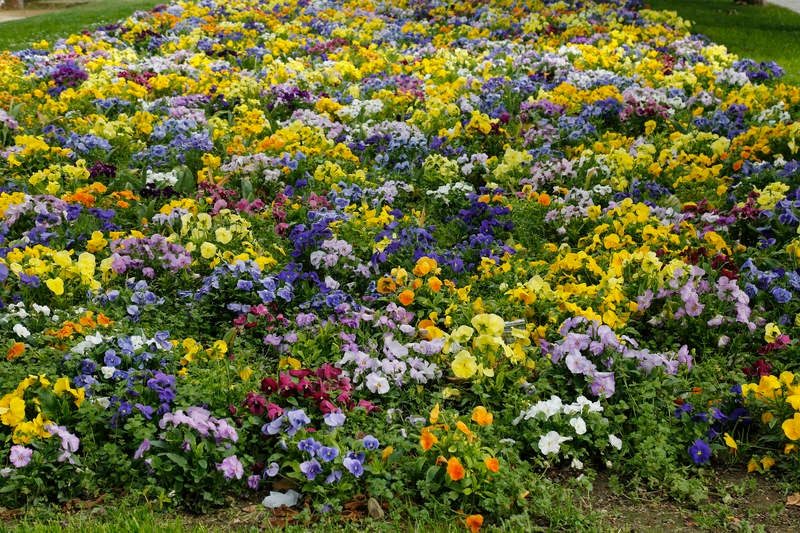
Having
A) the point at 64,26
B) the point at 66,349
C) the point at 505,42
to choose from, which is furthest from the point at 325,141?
the point at 64,26

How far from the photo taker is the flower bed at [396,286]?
11.8ft

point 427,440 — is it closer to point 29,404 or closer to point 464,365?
point 464,365

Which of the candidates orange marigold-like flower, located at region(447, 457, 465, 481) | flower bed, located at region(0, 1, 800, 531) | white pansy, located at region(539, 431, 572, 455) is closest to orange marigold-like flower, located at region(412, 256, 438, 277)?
flower bed, located at region(0, 1, 800, 531)

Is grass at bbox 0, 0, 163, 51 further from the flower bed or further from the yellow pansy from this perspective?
the yellow pansy

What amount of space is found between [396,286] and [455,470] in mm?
1791

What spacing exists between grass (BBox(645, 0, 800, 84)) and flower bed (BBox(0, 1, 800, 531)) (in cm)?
276

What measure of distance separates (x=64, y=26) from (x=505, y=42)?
356 inches

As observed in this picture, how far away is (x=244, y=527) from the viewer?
3.35 meters

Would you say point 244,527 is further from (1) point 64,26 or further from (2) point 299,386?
(1) point 64,26

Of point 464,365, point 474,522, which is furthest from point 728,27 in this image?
point 474,522

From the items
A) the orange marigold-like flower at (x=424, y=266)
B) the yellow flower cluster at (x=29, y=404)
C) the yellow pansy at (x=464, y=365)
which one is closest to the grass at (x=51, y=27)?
the orange marigold-like flower at (x=424, y=266)

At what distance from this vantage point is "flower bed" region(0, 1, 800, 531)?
11.8 ft

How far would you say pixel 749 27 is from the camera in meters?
13.9

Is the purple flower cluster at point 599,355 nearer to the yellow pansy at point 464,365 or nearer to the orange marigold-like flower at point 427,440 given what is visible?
the yellow pansy at point 464,365
